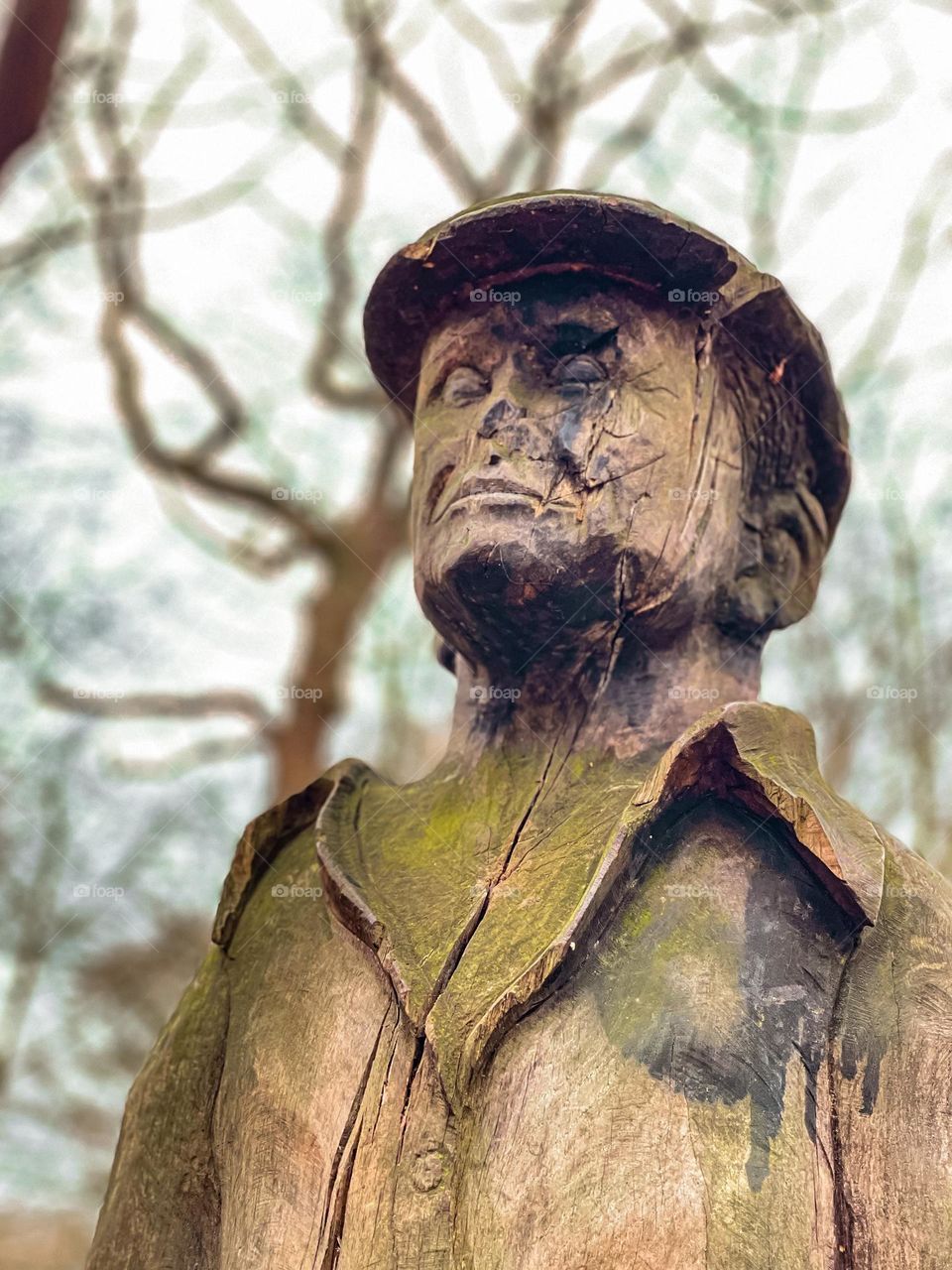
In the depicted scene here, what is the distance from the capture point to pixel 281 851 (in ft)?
11.4

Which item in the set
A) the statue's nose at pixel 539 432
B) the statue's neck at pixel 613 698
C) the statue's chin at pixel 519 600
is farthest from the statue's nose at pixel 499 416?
the statue's neck at pixel 613 698

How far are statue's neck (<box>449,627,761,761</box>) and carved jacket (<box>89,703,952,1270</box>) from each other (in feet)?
0.32

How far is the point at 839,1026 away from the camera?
278cm

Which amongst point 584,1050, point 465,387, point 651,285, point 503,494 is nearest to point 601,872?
point 584,1050

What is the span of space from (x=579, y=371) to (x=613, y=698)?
2.40 feet

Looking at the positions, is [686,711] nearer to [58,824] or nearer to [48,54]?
[48,54]

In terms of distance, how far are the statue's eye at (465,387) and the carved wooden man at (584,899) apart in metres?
0.02

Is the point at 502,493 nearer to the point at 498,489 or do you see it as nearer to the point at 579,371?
the point at 498,489

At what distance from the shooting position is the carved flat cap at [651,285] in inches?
136

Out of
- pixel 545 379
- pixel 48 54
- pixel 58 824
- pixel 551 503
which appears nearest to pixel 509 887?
pixel 551 503

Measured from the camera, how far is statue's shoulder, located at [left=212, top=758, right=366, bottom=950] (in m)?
3.37

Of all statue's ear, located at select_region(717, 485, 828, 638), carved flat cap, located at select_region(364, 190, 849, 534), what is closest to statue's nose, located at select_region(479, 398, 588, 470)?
carved flat cap, located at select_region(364, 190, 849, 534)

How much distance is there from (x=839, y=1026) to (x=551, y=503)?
1.20 metres

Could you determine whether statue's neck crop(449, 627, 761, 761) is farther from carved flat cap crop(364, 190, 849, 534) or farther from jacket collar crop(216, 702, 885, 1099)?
carved flat cap crop(364, 190, 849, 534)
